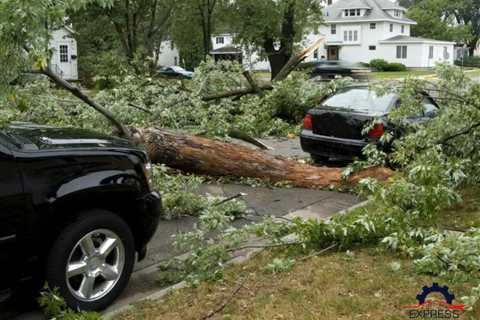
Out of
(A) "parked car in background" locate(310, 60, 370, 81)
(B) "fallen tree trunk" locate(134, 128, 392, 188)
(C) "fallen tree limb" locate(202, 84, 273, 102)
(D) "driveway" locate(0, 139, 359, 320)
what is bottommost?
(D) "driveway" locate(0, 139, 359, 320)

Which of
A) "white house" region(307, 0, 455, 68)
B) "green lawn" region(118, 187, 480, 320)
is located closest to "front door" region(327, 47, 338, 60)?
"white house" region(307, 0, 455, 68)

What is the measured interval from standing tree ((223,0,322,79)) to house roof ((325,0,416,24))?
119 feet

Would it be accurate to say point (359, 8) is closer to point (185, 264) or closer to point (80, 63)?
point (80, 63)

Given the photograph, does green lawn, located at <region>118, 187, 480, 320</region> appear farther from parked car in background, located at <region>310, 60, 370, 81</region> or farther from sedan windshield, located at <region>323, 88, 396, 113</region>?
parked car in background, located at <region>310, 60, 370, 81</region>

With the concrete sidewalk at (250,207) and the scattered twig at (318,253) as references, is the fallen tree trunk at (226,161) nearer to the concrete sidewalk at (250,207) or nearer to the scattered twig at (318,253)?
the concrete sidewalk at (250,207)

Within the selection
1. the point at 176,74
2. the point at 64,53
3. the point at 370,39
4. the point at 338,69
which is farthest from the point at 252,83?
the point at 370,39

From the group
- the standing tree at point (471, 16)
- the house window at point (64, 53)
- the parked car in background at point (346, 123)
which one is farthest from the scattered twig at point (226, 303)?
the standing tree at point (471, 16)

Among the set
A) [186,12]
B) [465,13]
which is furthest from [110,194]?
[465,13]

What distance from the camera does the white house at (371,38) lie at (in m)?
63.9

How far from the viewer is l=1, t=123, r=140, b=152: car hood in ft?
14.1

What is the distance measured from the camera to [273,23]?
1216 inches

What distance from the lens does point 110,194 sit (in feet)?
15.1

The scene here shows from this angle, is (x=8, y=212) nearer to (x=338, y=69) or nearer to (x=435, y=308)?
(x=435, y=308)

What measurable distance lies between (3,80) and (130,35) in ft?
69.4
